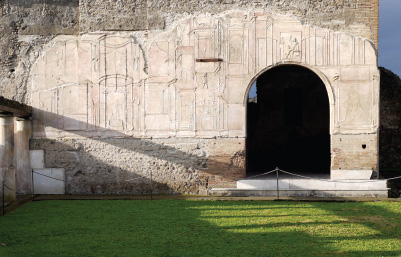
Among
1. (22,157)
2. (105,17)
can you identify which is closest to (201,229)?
(22,157)

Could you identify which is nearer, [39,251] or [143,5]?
[39,251]

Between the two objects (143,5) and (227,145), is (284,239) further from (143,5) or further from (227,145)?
(143,5)

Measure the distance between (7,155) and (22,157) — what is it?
2.53 ft

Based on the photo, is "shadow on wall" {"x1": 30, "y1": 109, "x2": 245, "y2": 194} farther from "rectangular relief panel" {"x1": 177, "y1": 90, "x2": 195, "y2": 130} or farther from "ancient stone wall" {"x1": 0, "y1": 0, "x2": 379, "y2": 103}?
"ancient stone wall" {"x1": 0, "y1": 0, "x2": 379, "y2": 103}

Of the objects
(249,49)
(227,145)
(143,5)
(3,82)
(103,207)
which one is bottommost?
(103,207)

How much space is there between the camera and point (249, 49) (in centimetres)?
909

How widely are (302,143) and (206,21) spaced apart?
587 cm

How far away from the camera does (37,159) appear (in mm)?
9344

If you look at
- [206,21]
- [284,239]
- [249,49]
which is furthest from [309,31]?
[284,239]

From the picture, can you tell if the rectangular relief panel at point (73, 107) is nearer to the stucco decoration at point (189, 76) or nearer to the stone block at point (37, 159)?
the stucco decoration at point (189, 76)

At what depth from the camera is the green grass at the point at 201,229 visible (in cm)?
509

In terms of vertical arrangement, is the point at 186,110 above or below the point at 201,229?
above

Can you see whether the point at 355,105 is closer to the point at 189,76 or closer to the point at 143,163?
the point at 189,76

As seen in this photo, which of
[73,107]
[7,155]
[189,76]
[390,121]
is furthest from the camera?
[390,121]
